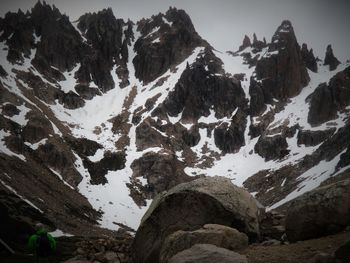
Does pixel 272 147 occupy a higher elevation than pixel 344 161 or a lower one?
higher

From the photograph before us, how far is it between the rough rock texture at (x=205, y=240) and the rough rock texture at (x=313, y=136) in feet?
530

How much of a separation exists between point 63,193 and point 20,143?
97.5 feet

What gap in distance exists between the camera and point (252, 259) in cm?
1337

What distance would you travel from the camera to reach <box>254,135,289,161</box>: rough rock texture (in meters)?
175

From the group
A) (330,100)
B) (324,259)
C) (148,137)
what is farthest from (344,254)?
(330,100)

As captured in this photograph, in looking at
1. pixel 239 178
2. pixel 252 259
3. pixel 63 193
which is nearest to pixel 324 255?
pixel 252 259

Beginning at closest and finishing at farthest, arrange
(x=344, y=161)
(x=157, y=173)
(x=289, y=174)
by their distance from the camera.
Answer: (x=344, y=161)
(x=289, y=174)
(x=157, y=173)

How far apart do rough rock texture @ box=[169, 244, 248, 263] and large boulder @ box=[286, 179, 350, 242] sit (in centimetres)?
419

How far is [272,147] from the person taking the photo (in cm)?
18025

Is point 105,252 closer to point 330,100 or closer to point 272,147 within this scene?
point 272,147

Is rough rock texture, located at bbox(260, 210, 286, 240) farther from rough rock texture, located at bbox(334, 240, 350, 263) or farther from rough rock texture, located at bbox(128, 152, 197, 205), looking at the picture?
rough rock texture, located at bbox(128, 152, 197, 205)

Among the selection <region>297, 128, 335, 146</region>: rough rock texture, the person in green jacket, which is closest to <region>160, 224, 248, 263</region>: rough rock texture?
the person in green jacket

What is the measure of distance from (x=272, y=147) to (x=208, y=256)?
575 ft

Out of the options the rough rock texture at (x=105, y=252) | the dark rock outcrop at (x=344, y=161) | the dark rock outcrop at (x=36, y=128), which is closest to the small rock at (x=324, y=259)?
the rough rock texture at (x=105, y=252)
